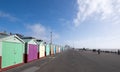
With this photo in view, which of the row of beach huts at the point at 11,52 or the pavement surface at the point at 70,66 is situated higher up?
the row of beach huts at the point at 11,52

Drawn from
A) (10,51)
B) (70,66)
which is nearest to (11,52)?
(10,51)

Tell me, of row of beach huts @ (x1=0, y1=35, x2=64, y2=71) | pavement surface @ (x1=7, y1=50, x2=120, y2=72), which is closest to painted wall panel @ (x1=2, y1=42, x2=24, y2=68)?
row of beach huts @ (x1=0, y1=35, x2=64, y2=71)

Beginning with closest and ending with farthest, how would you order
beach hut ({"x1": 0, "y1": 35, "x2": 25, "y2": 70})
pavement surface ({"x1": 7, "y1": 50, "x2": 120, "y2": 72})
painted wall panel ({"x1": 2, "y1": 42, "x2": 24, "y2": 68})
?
1. pavement surface ({"x1": 7, "y1": 50, "x2": 120, "y2": 72})
2. beach hut ({"x1": 0, "y1": 35, "x2": 25, "y2": 70})
3. painted wall panel ({"x1": 2, "y1": 42, "x2": 24, "y2": 68})

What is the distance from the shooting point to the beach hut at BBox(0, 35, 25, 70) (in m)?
15.8

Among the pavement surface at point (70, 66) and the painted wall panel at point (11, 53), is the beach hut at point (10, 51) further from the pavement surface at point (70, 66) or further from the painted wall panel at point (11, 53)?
the pavement surface at point (70, 66)

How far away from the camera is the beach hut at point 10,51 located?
15828 millimetres

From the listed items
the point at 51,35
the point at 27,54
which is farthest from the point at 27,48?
the point at 51,35

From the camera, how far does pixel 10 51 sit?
1794 cm

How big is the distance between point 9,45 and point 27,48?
21.9 ft

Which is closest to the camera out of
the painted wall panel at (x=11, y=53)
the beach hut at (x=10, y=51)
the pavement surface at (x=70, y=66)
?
the pavement surface at (x=70, y=66)

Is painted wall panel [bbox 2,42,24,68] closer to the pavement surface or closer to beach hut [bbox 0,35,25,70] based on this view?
beach hut [bbox 0,35,25,70]

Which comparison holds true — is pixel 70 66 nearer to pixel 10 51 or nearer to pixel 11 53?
pixel 11 53

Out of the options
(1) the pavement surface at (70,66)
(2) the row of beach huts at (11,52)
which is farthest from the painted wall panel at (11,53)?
(1) the pavement surface at (70,66)

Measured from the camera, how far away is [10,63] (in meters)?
17.7
